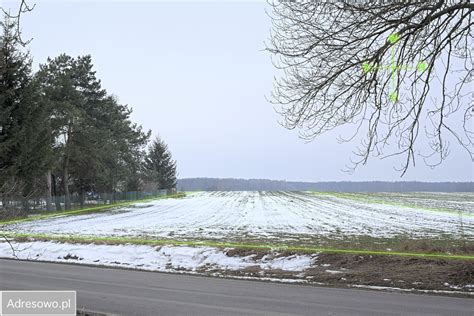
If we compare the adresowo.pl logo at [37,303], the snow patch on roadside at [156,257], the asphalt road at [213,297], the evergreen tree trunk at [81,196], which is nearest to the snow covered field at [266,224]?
the snow patch on roadside at [156,257]

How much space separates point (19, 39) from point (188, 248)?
12.8 metres

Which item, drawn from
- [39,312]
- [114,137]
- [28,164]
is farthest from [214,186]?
[39,312]

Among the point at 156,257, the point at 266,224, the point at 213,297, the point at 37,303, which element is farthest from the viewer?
the point at 266,224

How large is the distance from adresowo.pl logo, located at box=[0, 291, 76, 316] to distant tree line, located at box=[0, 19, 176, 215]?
13.7 meters

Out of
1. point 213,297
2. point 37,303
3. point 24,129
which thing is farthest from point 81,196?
point 37,303

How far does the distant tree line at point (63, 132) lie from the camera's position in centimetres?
3091

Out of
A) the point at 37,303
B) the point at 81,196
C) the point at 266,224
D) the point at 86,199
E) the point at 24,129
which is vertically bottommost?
the point at 266,224

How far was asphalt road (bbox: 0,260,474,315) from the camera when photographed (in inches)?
335

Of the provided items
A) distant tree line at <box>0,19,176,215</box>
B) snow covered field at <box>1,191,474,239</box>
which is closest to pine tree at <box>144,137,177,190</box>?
distant tree line at <box>0,19,176,215</box>

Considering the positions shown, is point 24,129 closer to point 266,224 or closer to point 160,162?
point 266,224

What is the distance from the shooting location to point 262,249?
50.5 ft

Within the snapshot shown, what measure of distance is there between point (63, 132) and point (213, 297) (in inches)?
1589

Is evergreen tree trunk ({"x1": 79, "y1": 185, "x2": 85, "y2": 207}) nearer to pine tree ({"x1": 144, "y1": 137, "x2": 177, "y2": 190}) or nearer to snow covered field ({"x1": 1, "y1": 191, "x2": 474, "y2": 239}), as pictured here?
snow covered field ({"x1": 1, "y1": 191, "x2": 474, "y2": 239})

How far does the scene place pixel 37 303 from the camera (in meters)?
7.89
